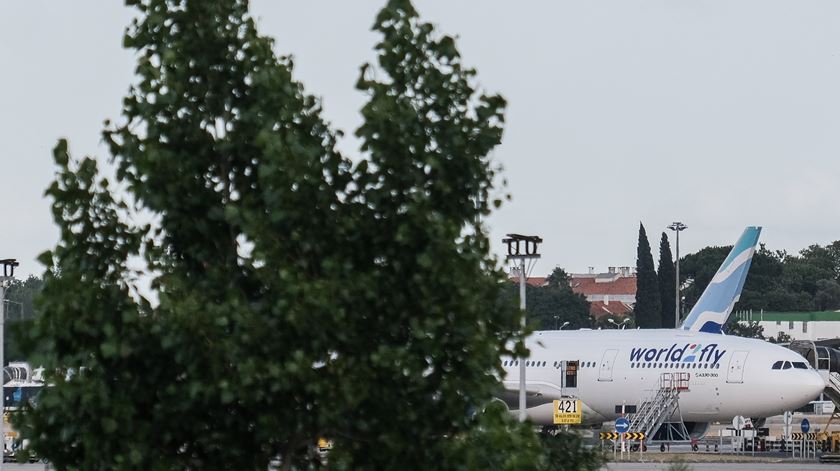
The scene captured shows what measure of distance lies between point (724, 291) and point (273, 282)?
62276 millimetres

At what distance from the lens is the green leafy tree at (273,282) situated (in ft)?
33.5

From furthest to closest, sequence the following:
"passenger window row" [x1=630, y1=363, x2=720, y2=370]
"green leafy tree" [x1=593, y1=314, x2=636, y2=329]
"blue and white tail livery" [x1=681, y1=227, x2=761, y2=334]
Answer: "green leafy tree" [x1=593, y1=314, x2=636, y2=329]
"blue and white tail livery" [x1=681, y1=227, x2=761, y2=334]
"passenger window row" [x1=630, y1=363, x2=720, y2=370]

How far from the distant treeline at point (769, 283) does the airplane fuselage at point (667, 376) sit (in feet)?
388

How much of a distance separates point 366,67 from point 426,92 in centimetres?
45

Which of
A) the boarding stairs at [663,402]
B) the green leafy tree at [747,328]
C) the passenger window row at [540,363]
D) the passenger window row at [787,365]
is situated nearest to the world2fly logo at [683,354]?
the boarding stairs at [663,402]

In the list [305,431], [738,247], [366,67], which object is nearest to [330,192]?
[366,67]

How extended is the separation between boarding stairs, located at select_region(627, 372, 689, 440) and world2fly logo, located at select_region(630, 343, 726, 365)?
0.67 m

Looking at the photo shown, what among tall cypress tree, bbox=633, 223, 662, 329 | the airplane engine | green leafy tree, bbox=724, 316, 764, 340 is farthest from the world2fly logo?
green leafy tree, bbox=724, 316, 764, 340

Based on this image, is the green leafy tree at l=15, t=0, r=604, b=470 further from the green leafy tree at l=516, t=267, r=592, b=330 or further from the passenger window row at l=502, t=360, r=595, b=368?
the green leafy tree at l=516, t=267, r=592, b=330

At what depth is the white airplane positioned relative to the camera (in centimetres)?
5488

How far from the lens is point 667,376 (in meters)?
57.3

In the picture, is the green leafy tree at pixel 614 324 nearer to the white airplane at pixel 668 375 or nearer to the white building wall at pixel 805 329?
the white building wall at pixel 805 329

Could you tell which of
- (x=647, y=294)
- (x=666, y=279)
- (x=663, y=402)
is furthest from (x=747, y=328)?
(x=663, y=402)

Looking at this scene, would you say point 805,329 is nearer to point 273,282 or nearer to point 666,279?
point 666,279
